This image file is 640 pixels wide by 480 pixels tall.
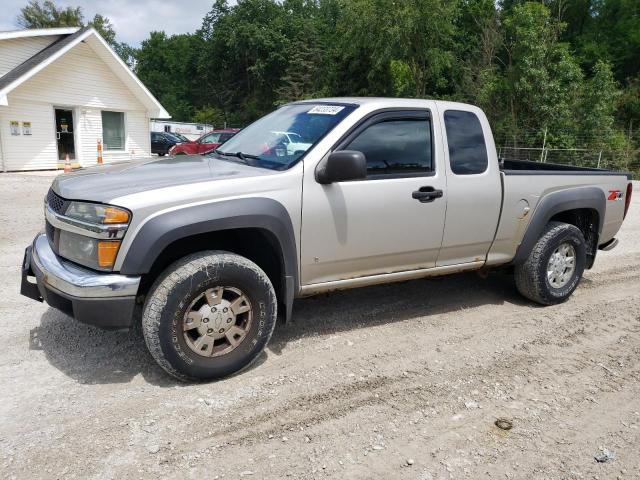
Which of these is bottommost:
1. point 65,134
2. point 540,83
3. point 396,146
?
point 65,134

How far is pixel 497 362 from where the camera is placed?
13.1ft

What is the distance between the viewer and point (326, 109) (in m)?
4.17

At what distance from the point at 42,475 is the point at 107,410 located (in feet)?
1.98

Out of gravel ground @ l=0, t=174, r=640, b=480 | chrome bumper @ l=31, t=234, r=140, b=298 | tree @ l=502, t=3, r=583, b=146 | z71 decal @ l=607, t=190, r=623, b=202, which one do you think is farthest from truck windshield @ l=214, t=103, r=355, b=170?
tree @ l=502, t=3, r=583, b=146

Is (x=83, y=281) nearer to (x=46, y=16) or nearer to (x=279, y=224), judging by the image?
(x=279, y=224)

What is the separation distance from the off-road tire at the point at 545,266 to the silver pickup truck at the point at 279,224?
0.02 metres

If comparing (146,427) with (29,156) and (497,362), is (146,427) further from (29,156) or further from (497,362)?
(29,156)

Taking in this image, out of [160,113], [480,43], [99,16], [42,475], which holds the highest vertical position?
[99,16]

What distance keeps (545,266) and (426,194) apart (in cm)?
177

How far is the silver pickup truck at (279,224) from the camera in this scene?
10.4 ft

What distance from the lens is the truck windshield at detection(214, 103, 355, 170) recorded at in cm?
388

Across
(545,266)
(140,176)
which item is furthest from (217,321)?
(545,266)

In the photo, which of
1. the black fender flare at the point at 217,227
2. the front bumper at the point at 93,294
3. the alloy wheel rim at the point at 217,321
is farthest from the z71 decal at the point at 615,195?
the front bumper at the point at 93,294

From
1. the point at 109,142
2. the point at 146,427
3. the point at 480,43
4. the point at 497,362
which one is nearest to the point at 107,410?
the point at 146,427
